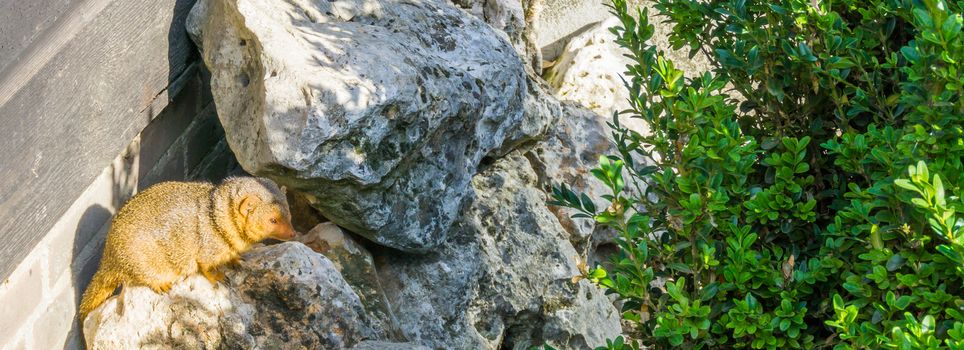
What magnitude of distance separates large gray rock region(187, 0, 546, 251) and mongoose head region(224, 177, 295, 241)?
0.08 m

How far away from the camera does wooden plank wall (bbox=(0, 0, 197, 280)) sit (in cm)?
326

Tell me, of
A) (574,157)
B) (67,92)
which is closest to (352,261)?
(67,92)

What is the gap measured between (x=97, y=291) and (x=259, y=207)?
2.13 feet

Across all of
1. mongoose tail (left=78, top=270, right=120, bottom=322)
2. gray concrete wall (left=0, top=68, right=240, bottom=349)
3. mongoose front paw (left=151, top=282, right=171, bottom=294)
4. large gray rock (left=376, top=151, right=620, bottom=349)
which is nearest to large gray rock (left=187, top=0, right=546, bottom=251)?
large gray rock (left=376, top=151, right=620, bottom=349)

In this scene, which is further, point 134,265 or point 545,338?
point 545,338

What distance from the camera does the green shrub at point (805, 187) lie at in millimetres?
2334

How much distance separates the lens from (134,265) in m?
3.59

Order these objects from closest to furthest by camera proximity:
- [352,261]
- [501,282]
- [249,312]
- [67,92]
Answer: [67,92]
[249,312]
[352,261]
[501,282]

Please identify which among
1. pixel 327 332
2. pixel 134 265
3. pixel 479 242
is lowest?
pixel 479 242

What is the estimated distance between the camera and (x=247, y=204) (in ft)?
12.4

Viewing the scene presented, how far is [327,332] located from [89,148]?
1.08 meters

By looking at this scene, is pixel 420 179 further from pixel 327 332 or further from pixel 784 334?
pixel 784 334

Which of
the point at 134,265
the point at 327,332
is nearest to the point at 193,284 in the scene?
the point at 134,265

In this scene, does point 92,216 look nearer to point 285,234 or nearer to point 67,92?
point 67,92
